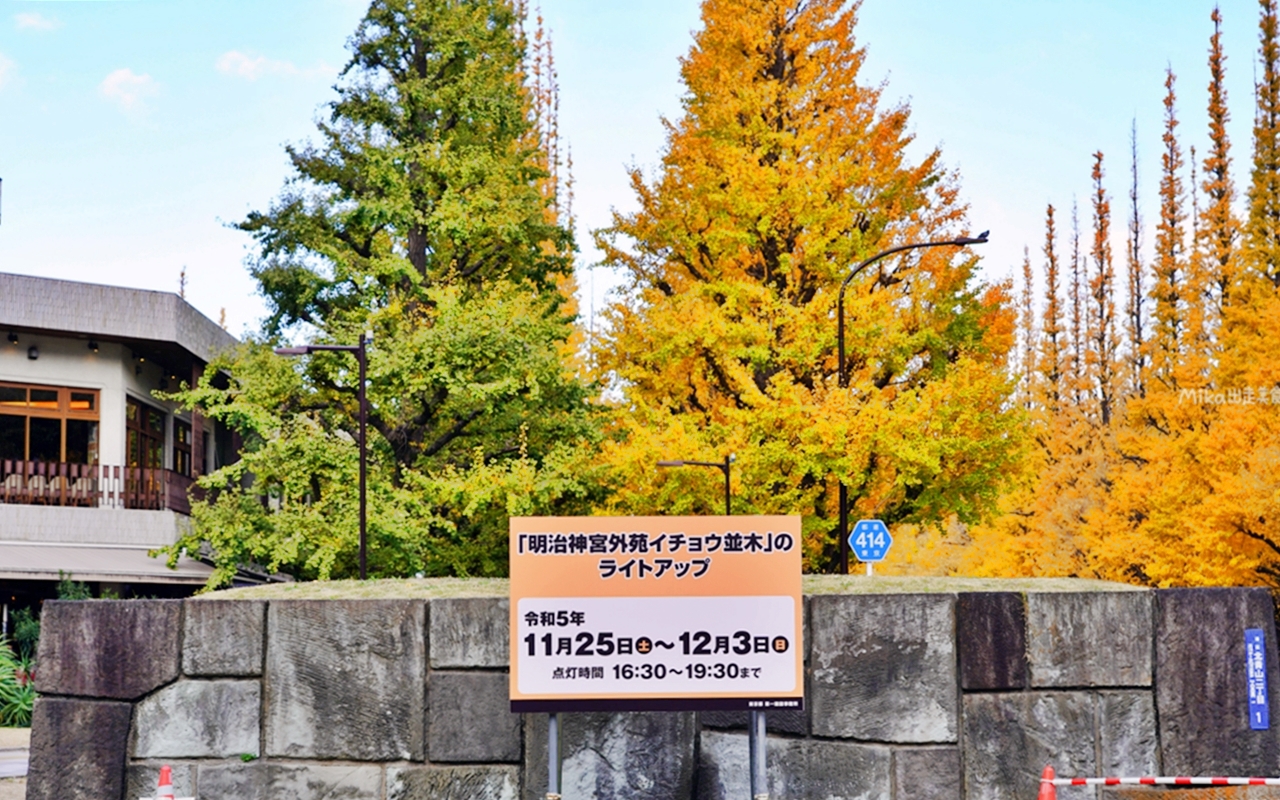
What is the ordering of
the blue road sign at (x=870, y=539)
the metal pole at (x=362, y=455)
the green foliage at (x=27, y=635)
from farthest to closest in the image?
the green foliage at (x=27, y=635)
the metal pole at (x=362, y=455)
the blue road sign at (x=870, y=539)

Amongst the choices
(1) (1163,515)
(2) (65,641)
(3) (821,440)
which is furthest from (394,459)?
(1) (1163,515)

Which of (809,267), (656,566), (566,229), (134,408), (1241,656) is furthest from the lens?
(134,408)

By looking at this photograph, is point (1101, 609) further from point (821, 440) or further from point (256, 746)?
point (821, 440)

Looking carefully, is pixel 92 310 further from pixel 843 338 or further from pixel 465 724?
pixel 465 724

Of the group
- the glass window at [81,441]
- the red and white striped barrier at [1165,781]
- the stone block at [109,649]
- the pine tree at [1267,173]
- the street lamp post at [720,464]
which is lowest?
the red and white striped barrier at [1165,781]

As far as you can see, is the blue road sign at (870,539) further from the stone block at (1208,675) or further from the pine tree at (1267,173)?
the pine tree at (1267,173)

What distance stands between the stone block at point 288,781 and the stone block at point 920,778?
4.38 metres

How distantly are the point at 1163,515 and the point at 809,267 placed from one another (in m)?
14.7

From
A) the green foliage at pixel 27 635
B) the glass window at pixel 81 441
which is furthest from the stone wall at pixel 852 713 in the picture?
the glass window at pixel 81 441

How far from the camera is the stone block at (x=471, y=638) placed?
1269cm

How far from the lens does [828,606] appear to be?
12.7 metres

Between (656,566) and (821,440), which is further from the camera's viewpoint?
(821,440)

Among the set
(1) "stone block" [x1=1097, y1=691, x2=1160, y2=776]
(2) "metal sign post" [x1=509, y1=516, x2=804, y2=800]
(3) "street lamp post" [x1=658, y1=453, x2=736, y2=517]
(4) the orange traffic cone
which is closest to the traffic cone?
(2) "metal sign post" [x1=509, y1=516, x2=804, y2=800]

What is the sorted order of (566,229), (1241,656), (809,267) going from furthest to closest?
(566,229), (809,267), (1241,656)
